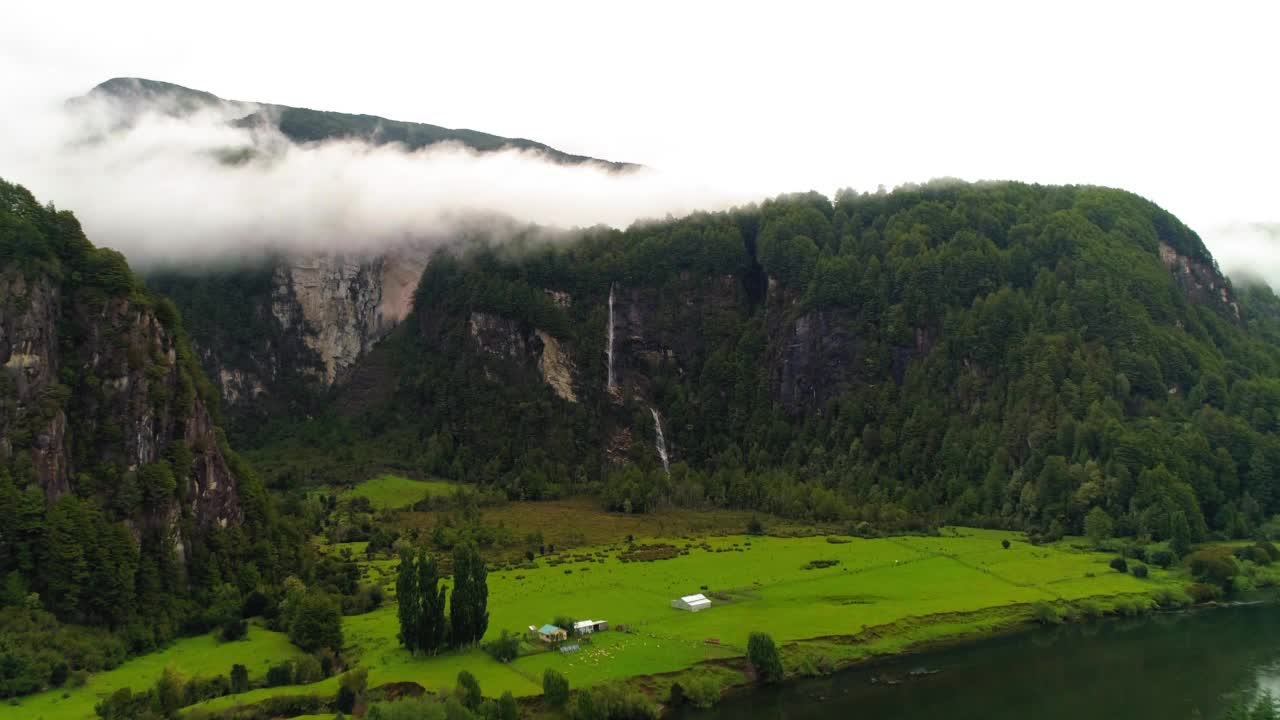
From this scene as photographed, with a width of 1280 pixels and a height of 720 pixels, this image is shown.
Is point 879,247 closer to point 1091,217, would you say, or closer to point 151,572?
point 1091,217

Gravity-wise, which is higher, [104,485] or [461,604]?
[104,485]

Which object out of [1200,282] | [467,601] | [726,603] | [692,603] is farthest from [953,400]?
[467,601]

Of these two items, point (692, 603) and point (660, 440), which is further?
point (660, 440)

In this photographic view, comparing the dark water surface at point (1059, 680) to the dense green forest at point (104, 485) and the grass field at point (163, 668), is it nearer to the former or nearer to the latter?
the grass field at point (163, 668)

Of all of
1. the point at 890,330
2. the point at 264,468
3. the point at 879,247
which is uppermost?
the point at 879,247

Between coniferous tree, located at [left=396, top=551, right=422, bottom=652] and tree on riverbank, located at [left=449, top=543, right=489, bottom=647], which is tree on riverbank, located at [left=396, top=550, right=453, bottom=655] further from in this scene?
tree on riverbank, located at [left=449, top=543, right=489, bottom=647]

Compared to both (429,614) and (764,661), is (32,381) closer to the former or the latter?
(429,614)

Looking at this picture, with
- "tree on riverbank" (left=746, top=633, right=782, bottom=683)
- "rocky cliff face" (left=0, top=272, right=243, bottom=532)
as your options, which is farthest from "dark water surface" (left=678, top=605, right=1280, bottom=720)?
"rocky cliff face" (left=0, top=272, right=243, bottom=532)

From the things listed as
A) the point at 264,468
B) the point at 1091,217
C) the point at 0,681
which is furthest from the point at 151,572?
the point at 1091,217
